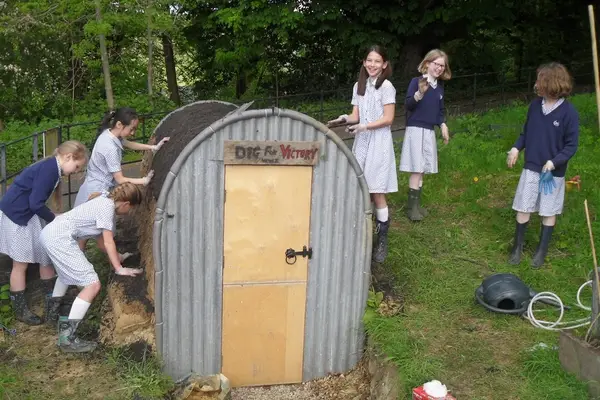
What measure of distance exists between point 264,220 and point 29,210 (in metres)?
2.19

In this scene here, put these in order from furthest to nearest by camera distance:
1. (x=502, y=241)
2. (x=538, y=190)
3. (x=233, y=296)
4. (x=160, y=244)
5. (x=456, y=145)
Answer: (x=456, y=145) → (x=502, y=241) → (x=538, y=190) → (x=233, y=296) → (x=160, y=244)

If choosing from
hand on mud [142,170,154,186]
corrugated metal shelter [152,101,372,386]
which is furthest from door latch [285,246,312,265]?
hand on mud [142,170,154,186]

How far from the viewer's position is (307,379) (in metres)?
A: 6.21

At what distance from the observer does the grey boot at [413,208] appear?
8.03 metres

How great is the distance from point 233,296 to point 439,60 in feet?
10.7

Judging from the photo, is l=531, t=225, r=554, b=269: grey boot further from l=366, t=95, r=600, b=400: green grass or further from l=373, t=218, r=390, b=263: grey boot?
l=373, t=218, r=390, b=263: grey boot

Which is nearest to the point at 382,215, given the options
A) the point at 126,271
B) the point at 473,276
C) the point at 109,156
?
the point at 473,276

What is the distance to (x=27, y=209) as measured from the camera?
5.97 m

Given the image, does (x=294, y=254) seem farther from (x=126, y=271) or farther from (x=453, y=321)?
(x=453, y=321)

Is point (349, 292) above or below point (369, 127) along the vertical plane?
below

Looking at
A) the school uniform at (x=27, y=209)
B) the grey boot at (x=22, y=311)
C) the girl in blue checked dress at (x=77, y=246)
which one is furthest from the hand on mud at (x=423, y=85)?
the grey boot at (x=22, y=311)

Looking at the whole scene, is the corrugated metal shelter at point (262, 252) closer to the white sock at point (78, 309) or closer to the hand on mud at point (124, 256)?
the white sock at point (78, 309)

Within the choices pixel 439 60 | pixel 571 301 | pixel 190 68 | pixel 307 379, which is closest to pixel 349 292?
pixel 307 379

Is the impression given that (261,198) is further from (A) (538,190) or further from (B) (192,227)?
(A) (538,190)
